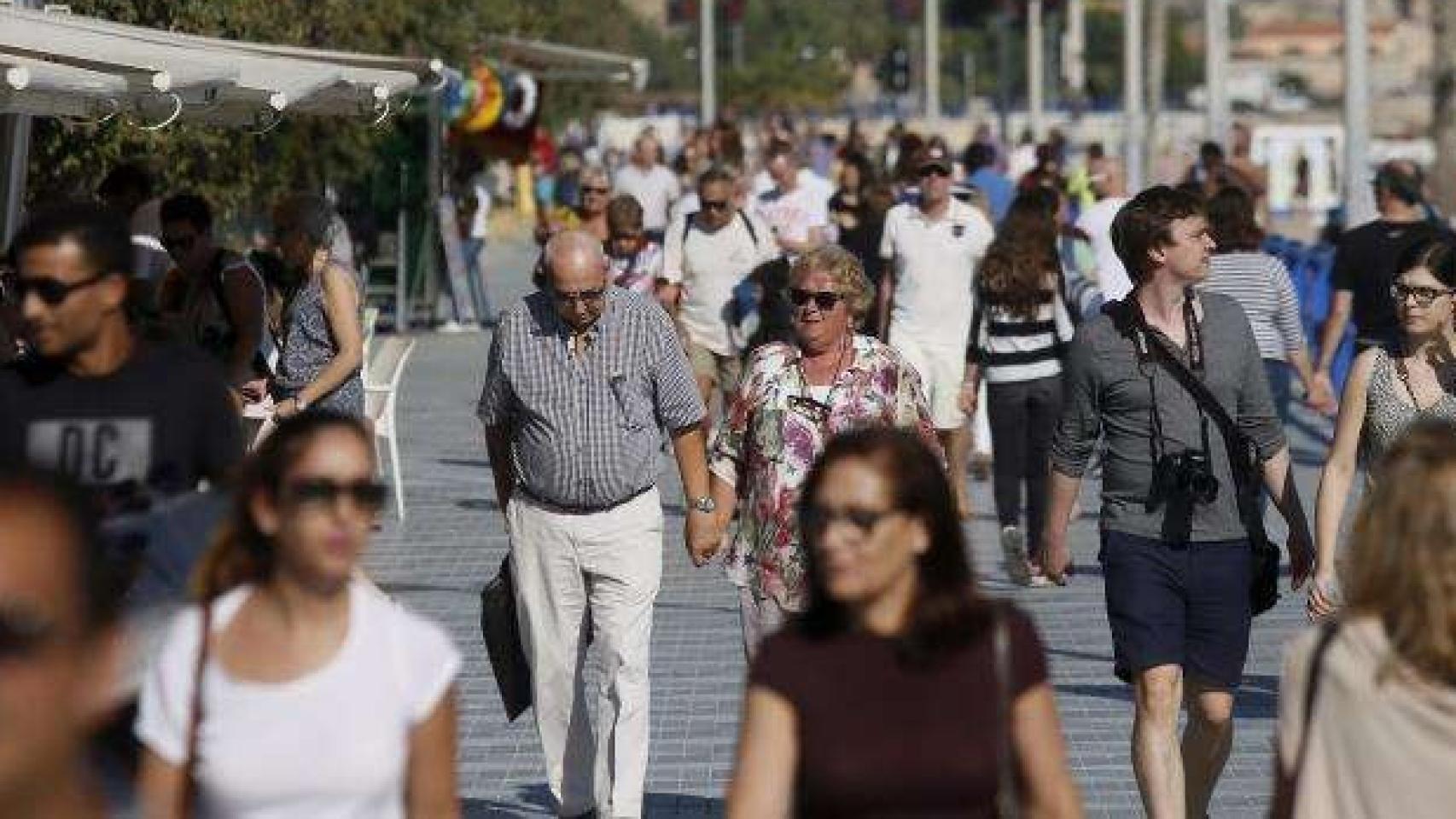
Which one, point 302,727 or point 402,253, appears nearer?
point 302,727

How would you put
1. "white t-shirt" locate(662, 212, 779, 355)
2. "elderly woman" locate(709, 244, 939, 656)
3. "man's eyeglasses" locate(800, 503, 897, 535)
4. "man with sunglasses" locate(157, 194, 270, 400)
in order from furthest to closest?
"white t-shirt" locate(662, 212, 779, 355) < "man with sunglasses" locate(157, 194, 270, 400) < "elderly woman" locate(709, 244, 939, 656) < "man's eyeglasses" locate(800, 503, 897, 535)

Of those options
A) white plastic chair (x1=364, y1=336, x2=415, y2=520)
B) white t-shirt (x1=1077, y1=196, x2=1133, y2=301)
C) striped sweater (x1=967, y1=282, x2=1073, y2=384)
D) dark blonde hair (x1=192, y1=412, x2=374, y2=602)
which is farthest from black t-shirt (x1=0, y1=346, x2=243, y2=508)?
white plastic chair (x1=364, y1=336, x2=415, y2=520)

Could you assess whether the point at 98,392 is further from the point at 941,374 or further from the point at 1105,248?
the point at 1105,248

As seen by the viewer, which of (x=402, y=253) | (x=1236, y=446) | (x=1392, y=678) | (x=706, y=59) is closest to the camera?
(x=1392, y=678)

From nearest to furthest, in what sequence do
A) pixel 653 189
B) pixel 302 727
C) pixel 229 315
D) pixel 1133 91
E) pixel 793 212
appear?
pixel 302 727, pixel 229 315, pixel 793 212, pixel 653 189, pixel 1133 91

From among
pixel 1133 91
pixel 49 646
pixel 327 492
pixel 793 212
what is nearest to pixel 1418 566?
pixel 327 492

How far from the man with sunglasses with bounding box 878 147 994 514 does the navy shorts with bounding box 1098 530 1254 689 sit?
6988mm

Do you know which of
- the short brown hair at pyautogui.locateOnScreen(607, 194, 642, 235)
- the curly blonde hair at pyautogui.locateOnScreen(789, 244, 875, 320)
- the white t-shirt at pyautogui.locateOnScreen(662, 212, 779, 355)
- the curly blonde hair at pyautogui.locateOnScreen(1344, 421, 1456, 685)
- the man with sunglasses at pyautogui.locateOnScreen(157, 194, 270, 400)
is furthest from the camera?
the white t-shirt at pyautogui.locateOnScreen(662, 212, 779, 355)

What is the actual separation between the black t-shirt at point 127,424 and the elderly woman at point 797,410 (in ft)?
8.86

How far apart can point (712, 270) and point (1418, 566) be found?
1123 cm

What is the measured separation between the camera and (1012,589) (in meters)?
13.9

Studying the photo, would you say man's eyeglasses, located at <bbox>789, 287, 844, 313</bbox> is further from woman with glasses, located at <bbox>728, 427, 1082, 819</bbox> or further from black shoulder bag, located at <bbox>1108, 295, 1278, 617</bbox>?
woman with glasses, located at <bbox>728, 427, 1082, 819</bbox>

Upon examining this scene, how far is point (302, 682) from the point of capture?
5.00 metres

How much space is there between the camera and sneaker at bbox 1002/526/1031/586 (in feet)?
46.0
